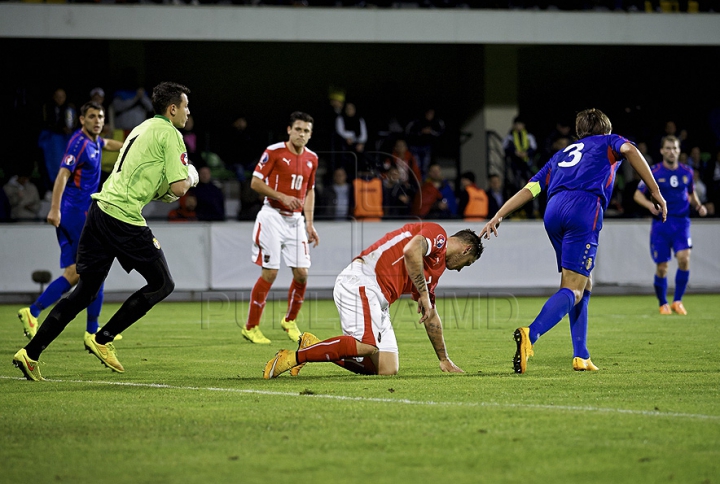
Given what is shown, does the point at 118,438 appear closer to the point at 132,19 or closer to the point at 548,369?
the point at 548,369

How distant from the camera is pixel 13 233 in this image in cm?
1709

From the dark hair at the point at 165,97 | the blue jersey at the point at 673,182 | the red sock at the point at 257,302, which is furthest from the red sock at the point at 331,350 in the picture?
the blue jersey at the point at 673,182

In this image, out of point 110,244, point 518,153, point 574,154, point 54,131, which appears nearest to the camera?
point 110,244

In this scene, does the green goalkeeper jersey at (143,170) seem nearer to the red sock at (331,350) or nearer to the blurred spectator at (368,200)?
the red sock at (331,350)

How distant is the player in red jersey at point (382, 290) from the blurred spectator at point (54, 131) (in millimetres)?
11865

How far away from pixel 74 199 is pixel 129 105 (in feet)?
30.3

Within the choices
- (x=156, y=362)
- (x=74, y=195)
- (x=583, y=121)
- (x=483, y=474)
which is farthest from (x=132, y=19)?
(x=483, y=474)

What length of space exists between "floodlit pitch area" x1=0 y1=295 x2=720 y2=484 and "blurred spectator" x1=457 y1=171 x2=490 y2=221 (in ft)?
29.1

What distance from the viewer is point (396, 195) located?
18953 millimetres

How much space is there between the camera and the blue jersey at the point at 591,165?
7758 millimetres

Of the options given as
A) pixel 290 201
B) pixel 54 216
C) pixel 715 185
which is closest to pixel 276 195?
pixel 290 201

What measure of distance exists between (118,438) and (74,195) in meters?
5.81

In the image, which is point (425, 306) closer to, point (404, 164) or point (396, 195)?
point (396, 195)

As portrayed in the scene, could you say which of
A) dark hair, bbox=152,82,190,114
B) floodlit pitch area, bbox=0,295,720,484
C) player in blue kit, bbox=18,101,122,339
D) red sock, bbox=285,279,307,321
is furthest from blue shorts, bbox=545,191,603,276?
player in blue kit, bbox=18,101,122,339
